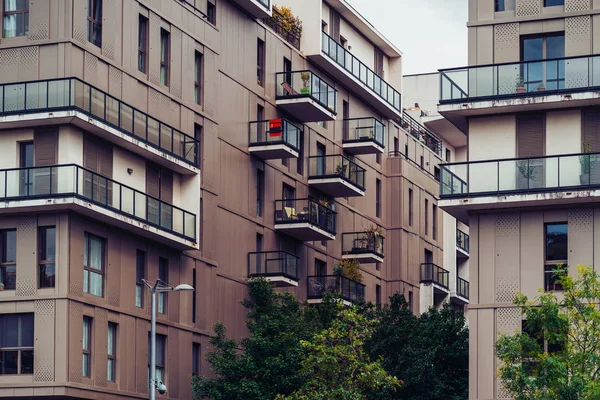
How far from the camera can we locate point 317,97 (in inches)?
2953

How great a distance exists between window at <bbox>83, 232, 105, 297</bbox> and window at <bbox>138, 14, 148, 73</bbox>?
7.79 meters

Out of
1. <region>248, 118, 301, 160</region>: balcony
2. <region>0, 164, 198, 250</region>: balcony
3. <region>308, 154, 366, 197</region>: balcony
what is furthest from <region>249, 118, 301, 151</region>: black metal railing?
<region>0, 164, 198, 250</region>: balcony

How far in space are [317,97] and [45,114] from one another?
21809 mm

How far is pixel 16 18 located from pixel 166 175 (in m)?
8.98

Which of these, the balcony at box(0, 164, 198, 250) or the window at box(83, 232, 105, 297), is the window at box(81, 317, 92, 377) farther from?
the balcony at box(0, 164, 198, 250)

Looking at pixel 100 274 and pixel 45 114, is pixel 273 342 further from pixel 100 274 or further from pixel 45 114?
pixel 45 114

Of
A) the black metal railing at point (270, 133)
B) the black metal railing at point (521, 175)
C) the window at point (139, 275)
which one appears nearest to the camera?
the black metal railing at point (521, 175)

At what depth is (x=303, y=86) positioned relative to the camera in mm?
75312

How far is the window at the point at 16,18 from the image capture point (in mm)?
57625

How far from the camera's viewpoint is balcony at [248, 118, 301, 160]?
7081cm

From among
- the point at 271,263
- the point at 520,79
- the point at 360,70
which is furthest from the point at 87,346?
the point at 360,70

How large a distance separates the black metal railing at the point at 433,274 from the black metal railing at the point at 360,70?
30.1 feet

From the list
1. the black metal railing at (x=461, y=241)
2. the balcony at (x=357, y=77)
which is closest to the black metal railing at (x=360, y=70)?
the balcony at (x=357, y=77)

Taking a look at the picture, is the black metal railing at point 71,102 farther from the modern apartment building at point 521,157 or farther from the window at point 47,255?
the modern apartment building at point 521,157
